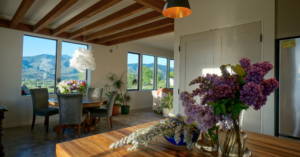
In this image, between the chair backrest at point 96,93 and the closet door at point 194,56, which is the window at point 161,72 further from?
the closet door at point 194,56

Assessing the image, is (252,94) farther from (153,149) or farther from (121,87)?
(121,87)

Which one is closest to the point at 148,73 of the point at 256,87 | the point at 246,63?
the point at 246,63

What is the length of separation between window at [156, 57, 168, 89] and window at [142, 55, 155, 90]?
1.17 ft

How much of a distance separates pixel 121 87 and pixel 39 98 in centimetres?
293

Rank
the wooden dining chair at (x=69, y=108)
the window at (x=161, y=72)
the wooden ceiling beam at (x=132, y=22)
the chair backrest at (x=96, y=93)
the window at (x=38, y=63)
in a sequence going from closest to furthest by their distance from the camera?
the wooden dining chair at (x=69, y=108), the wooden ceiling beam at (x=132, y=22), the window at (x=38, y=63), the chair backrest at (x=96, y=93), the window at (x=161, y=72)

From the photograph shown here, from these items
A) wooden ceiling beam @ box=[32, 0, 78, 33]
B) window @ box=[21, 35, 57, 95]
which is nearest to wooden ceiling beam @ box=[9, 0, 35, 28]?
wooden ceiling beam @ box=[32, 0, 78, 33]

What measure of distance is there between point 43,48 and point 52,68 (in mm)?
597

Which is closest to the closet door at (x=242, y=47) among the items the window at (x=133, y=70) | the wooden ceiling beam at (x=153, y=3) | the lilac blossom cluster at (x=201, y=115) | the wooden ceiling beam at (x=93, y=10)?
the wooden ceiling beam at (x=153, y=3)

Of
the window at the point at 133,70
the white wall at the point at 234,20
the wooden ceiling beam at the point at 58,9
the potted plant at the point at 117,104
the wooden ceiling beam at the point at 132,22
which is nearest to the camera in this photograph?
the white wall at the point at 234,20

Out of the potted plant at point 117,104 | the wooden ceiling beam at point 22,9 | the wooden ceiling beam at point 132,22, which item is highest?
the wooden ceiling beam at point 132,22

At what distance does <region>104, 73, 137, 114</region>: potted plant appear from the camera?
20.3ft

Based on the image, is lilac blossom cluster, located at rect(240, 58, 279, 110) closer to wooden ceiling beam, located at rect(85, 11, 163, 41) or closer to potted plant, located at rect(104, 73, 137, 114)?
wooden ceiling beam, located at rect(85, 11, 163, 41)

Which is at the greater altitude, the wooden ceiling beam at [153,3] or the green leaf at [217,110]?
the wooden ceiling beam at [153,3]

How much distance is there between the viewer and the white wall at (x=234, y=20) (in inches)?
86.4
